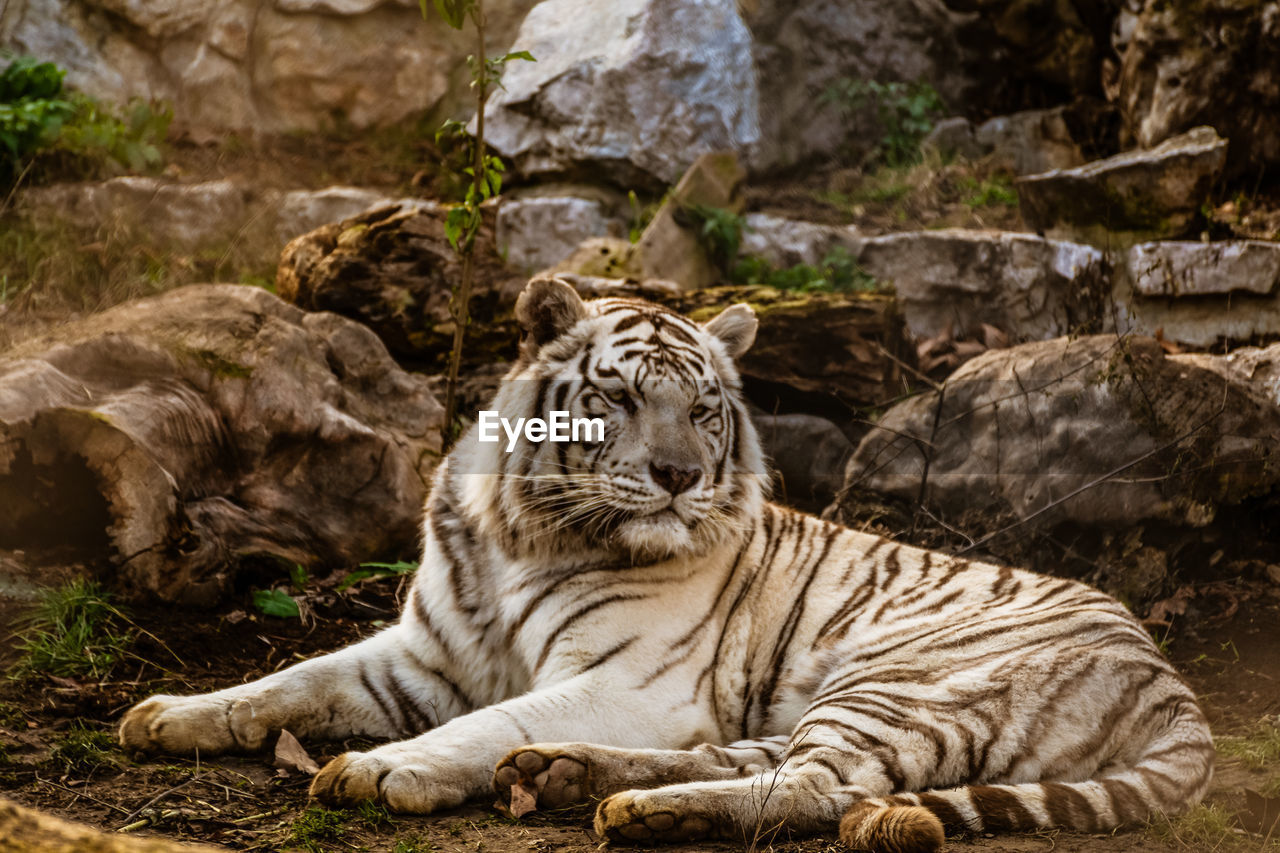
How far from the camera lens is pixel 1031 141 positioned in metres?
10.2

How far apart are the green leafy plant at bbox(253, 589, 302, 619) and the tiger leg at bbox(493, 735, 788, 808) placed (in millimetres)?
1809

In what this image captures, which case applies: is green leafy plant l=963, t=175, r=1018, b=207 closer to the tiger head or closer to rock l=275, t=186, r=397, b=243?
rock l=275, t=186, r=397, b=243

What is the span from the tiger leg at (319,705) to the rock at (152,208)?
488 centimetres

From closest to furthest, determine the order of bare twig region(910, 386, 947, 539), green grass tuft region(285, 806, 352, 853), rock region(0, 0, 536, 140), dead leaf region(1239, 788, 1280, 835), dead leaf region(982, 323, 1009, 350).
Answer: green grass tuft region(285, 806, 352, 853)
dead leaf region(1239, 788, 1280, 835)
bare twig region(910, 386, 947, 539)
dead leaf region(982, 323, 1009, 350)
rock region(0, 0, 536, 140)

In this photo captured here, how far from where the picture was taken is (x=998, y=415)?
A: 5223 millimetres

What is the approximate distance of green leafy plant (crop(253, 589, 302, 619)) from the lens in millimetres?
4305

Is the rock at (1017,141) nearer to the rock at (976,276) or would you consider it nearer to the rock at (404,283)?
the rock at (976,276)

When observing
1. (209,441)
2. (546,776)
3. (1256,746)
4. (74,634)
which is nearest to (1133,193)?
(1256,746)

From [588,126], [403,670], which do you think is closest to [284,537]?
[403,670]

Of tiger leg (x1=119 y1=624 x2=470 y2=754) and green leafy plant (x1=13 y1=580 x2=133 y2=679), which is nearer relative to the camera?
tiger leg (x1=119 y1=624 x2=470 y2=754)

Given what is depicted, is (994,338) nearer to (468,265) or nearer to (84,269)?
(468,265)

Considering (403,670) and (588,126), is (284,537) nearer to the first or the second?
(403,670)

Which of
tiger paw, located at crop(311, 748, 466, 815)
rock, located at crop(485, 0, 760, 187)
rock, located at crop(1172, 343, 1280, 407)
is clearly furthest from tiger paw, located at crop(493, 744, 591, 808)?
rock, located at crop(485, 0, 760, 187)

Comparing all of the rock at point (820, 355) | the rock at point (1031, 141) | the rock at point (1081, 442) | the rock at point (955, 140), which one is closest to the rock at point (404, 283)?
the rock at point (820, 355)
